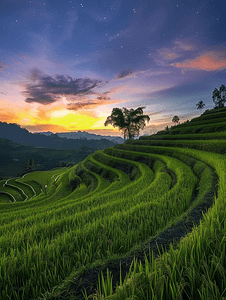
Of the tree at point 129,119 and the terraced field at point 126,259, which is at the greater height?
the tree at point 129,119

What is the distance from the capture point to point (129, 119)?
4331cm

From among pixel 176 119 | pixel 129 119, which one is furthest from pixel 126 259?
pixel 176 119

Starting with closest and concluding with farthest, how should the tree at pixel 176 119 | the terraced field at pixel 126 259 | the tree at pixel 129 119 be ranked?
1. the terraced field at pixel 126 259
2. the tree at pixel 129 119
3. the tree at pixel 176 119

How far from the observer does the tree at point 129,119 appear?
4231 cm

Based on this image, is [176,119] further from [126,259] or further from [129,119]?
[126,259]

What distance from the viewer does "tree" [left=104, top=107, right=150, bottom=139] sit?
139ft

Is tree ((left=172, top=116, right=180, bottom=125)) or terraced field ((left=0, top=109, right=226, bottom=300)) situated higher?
tree ((left=172, top=116, right=180, bottom=125))

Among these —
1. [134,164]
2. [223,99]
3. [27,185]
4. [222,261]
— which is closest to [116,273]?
[222,261]

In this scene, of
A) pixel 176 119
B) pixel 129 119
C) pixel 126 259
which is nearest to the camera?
pixel 126 259

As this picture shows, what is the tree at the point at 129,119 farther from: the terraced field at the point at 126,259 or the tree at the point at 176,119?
the tree at the point at 176,119

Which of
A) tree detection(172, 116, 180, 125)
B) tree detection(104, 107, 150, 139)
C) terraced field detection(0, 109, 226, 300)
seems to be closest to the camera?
terraced field detection(0, 109, 226, 300)

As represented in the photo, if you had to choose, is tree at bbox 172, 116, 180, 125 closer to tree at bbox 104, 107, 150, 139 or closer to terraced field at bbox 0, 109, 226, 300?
tree at bbox 104, 107, 150, 139

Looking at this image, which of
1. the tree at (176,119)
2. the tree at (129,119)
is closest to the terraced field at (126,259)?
the tree at (129,119)

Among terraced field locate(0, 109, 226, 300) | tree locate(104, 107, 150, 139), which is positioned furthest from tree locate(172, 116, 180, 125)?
terraced field locate(0, 109, 226, 300)
